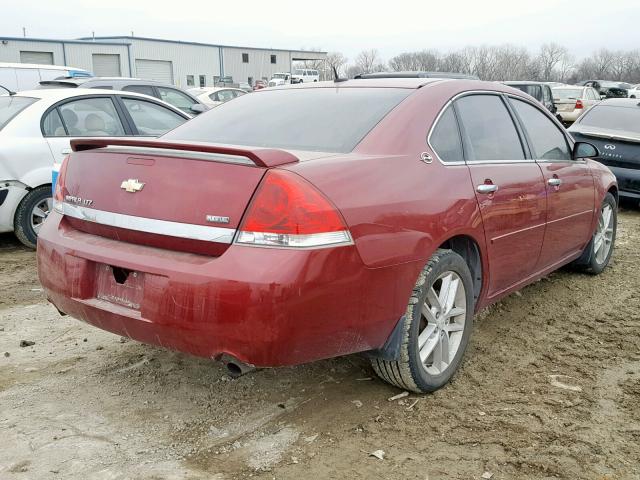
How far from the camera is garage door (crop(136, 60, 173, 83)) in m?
50.6

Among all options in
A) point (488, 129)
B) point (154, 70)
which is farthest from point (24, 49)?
point (488, 129)

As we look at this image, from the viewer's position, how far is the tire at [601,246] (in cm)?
533

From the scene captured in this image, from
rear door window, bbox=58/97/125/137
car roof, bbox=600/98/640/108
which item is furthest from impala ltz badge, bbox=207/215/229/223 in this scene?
car roof, bbox=600/98/640/108

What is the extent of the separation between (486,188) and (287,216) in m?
1.41

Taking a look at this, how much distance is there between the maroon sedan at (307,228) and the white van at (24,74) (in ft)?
37.6

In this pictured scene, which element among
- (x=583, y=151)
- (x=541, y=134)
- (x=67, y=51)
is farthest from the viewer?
(x=67, y=51)

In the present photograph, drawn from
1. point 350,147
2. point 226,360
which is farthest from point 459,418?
point 350,147

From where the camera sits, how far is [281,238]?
99.7 inches

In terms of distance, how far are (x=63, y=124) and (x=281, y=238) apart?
473 cm

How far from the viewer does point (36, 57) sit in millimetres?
38812

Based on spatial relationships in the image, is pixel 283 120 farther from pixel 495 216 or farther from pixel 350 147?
pixel 495 216

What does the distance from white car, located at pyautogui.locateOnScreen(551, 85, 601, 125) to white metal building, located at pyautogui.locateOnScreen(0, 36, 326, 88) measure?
29920 millimetres

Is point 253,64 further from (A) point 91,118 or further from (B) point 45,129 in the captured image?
(B) point 45,129

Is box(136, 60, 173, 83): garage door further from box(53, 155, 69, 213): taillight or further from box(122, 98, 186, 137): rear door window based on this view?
box(53, 155, 69, 213): taillight
